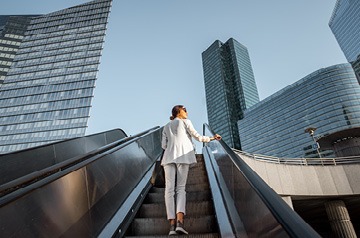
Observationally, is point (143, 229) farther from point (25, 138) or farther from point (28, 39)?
point (28, 39)

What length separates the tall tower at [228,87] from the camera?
144m

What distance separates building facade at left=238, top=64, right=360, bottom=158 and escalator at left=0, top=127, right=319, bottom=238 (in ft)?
333

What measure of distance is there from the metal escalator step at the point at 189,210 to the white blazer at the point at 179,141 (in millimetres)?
870

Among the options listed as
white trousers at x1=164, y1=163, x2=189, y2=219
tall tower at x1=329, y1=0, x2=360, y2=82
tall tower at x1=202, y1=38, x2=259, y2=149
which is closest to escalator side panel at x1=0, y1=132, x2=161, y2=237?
white trousers at x1=164, y1=163, x2=189, y2=219

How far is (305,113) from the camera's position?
105 m

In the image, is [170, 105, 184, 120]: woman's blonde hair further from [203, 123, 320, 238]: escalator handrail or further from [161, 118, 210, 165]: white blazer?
[203, 123, 320, 238]: escalator handrail

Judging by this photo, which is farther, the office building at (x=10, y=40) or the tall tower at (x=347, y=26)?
the tall tower at (x=347, y=26)

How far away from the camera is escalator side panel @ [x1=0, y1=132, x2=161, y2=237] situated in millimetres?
1723

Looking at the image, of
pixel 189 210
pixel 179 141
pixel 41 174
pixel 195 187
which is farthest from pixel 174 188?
pixel 195 187

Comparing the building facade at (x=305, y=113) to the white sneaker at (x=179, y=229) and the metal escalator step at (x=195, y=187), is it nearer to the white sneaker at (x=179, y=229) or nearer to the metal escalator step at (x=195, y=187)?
the metal escalator step at (x=195, y=187)

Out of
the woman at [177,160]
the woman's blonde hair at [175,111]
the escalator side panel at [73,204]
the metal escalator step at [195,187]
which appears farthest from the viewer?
the metal escalator step at [195,187]

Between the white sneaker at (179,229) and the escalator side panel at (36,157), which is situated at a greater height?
the escalator side panel at (36,157)

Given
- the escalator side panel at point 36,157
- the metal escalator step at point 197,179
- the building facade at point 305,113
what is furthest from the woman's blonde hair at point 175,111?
the building facade at point 305,113

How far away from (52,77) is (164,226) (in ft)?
307
